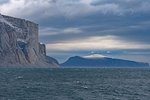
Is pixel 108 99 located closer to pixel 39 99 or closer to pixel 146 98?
pixel 146 98

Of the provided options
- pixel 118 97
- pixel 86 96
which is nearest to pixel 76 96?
pixel 86 96

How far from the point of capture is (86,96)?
8444 cm

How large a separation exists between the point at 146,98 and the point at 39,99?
2185 centimetres

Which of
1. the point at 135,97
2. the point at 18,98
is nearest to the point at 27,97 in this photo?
the point at 18,98

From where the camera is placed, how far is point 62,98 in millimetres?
79688

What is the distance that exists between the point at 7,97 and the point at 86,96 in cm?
1637

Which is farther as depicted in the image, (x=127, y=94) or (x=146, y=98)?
(x=127, y=94)

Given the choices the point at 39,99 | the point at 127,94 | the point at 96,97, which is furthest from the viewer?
the point at 127,94

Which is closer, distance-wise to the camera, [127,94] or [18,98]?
[18,98]

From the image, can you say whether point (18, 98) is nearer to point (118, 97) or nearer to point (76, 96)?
point (76, 96)

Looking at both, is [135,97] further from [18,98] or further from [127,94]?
[18,98]

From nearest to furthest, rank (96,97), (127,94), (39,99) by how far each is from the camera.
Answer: (39,99), (96,97), (127,94)

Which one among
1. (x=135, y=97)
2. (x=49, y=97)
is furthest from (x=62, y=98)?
(x=135, y=97)

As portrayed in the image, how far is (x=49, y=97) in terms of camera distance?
81062mm
